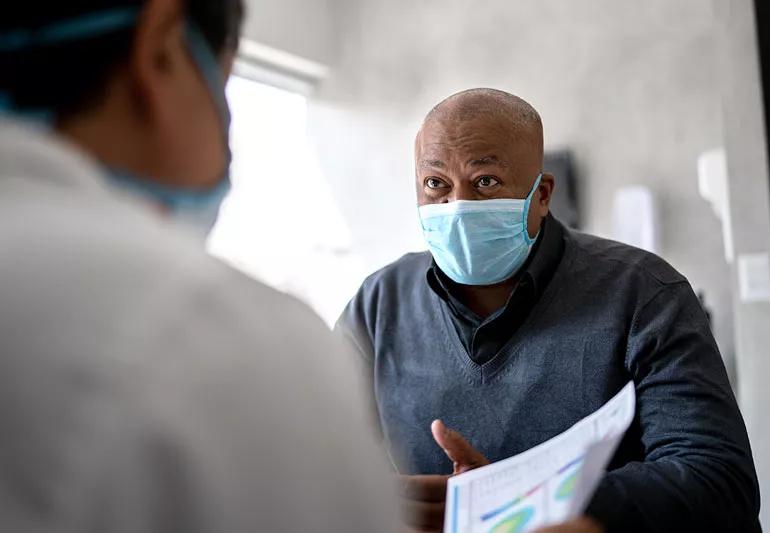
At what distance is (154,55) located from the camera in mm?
459

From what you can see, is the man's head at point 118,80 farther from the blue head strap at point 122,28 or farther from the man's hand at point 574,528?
the man's hand at point 574,528

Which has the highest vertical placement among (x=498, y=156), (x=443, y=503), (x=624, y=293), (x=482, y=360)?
(x=498, y=156)

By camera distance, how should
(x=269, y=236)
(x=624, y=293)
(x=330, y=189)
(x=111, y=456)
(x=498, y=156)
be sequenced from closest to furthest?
1. (x=111, y=456)
2. (x=624, y=293)
3. (x=498, y=156)
4. (x=269, y=236)
5. (x=330, y=189)

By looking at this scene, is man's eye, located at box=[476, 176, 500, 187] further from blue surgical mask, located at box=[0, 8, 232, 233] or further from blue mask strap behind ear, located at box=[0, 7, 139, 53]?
blue mask strap behind ear, located at box=[0, 7, 139, 53]

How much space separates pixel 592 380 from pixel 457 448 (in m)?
0.27

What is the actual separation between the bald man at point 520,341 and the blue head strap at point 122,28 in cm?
73

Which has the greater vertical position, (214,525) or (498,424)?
(214,525)

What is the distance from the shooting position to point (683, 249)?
3273 millimetres

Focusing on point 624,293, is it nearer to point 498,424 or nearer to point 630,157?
point 498,424

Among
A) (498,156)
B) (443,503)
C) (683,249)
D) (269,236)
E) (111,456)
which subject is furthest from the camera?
(269,236)

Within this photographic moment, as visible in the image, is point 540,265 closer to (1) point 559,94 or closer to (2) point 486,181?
(2) point 486,181

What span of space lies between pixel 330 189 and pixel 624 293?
322 centimetres

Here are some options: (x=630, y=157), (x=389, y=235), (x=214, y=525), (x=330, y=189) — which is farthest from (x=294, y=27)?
(x=214, y=525)

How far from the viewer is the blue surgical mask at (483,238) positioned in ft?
4.63
